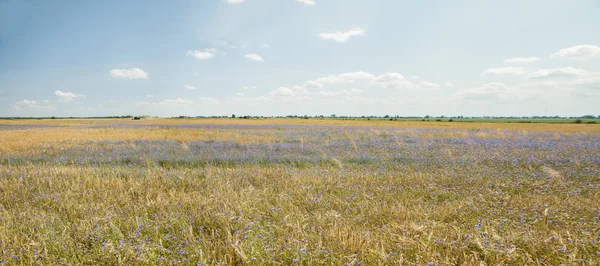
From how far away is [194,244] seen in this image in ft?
9.31

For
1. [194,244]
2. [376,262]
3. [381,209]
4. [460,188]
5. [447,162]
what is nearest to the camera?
[376,262]

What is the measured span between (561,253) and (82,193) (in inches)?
261

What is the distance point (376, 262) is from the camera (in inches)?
101

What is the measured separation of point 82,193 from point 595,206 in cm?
821

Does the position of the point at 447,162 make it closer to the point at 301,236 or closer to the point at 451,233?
the point at 451,233

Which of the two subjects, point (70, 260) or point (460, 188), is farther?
point (460, 188)

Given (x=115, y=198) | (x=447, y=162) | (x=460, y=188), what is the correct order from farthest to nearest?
(x=447, y=162) → (x=460, y=188) → (x=115, y=198)

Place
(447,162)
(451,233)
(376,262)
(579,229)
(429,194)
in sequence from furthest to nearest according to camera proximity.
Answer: (447,162) < (429,194) < (579,229) < (451,233) < (376,262)

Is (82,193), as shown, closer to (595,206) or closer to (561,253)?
(561,253)

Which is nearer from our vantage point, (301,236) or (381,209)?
(301,236)

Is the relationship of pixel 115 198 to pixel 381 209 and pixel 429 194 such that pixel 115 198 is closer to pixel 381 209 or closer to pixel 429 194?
pixel 381 209

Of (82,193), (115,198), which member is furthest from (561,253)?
(82,193)

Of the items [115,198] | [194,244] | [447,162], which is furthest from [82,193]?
[447,162]

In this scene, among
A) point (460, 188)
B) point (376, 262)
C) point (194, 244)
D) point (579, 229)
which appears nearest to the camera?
point (376, 262)
